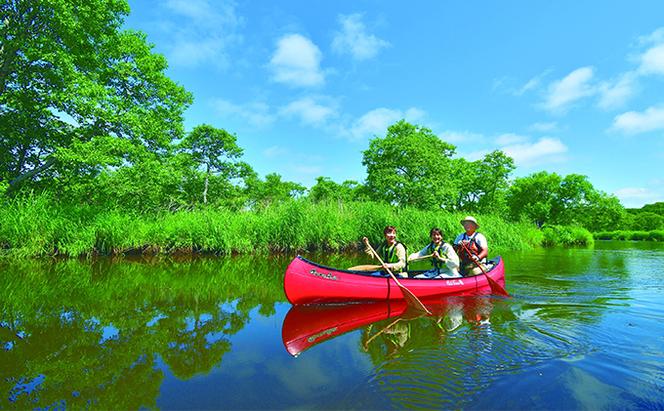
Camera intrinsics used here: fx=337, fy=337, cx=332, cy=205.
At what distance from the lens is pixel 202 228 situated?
12969mm

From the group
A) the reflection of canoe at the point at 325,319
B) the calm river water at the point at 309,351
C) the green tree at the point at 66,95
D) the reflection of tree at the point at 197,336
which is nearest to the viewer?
the calm river water at the point at 309,351

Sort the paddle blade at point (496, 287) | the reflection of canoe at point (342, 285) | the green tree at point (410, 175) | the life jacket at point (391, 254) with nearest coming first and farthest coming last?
the reflection of canoe at point (342, 285) < the life jacket at point (391, 254) < the paddle blade at point (496, 287) < the green tree at point (410, 175)

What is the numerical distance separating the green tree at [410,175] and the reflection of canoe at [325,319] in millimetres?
21864

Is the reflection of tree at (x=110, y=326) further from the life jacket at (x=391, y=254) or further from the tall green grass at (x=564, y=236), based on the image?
the tall green grass at (x=564, y=236)

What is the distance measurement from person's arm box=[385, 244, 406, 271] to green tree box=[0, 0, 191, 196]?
11.3 metres

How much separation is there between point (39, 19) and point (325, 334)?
594 inches

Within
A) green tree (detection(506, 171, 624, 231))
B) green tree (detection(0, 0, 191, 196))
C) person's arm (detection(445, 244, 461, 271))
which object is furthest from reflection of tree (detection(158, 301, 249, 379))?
green tree (detection(506, 171, 624, 231))

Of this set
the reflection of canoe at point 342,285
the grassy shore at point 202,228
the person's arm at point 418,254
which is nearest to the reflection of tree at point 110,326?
the reflection of canoe at point 342,285

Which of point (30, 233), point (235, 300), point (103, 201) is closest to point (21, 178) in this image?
point (103, 201)

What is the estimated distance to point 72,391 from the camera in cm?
303

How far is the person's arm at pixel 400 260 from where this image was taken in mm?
6961

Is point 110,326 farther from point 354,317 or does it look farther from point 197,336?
point 354,317

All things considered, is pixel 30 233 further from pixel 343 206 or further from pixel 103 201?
pixel 343 206

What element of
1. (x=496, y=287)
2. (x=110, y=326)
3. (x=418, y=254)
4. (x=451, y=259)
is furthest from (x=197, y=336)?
(x=496, y=287)
